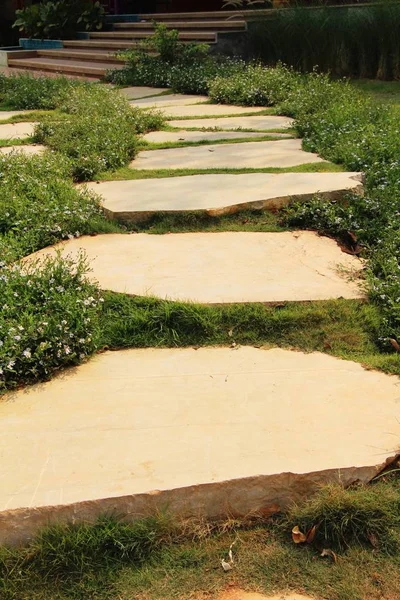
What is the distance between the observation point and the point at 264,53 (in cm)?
965

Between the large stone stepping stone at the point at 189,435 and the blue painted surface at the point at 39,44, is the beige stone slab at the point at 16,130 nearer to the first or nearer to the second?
the large stone stepping stone at the point at 189,435

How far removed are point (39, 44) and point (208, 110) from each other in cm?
753

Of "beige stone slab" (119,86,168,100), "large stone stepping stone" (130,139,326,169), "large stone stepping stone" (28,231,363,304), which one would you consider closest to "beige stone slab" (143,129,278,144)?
"large stone stepping stone" (130,139,326,169)

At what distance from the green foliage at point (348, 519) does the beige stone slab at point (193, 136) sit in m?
3.91

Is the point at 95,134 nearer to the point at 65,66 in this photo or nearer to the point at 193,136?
the point at 193,136

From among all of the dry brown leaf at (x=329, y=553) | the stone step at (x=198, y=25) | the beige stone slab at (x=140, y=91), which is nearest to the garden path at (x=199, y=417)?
the dry brown leaf at (x=329, y=553)

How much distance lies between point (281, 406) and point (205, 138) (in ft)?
11.9

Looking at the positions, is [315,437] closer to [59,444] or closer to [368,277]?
[59,444]

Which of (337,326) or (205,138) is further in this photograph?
(205,138)

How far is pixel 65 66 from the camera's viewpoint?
10914 millimetres

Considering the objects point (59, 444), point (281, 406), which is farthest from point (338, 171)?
point (59, 444)

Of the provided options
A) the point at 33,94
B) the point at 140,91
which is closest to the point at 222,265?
the point at 33,94

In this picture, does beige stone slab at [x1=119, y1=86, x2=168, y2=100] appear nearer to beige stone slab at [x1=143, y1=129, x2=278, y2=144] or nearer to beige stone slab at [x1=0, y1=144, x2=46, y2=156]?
beige stone slab at [x1=143, y1=129, x2=278, y2=144]

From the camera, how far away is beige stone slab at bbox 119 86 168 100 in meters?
8.04
